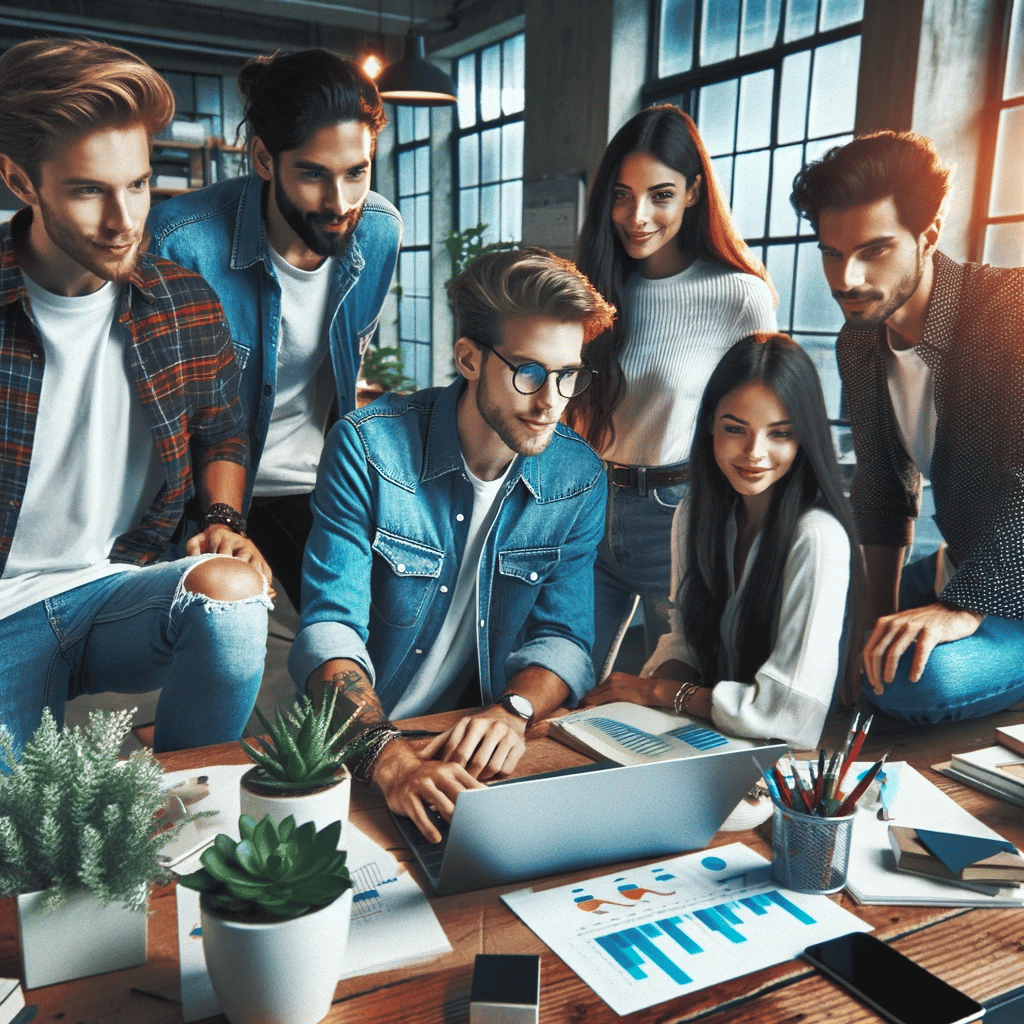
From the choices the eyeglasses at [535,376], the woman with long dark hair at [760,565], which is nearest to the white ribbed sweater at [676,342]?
the woman with long dark hair at [760,565]

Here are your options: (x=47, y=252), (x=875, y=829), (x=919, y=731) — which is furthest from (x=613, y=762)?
(x=47, y=252)

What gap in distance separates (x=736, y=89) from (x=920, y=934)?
4354 mm

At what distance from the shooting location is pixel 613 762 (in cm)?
129

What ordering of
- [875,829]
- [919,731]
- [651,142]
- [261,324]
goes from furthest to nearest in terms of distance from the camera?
1. [261,324]
2. [651,142]
3. [919,731]
4. [875,829]

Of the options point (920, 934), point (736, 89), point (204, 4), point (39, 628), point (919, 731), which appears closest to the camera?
point (920, 934)

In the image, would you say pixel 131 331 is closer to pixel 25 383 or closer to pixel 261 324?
pixel 25 383

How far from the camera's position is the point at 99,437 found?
6.18 feet

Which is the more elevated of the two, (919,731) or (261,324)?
(261,324)

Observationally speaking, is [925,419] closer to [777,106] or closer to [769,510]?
[769,510]

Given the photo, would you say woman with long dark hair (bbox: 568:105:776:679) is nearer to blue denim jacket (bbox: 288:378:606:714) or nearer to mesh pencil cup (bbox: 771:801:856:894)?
blue denim jacket (bbox: 288:378:606:714)

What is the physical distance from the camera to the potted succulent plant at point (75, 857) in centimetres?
83

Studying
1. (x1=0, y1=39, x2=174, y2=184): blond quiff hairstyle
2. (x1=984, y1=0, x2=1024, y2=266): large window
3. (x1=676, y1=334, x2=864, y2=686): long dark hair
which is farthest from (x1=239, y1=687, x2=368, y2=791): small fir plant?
(x1=984, y1=0, x2=1024, y2=266): large window

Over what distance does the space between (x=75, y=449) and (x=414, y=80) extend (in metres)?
3.73

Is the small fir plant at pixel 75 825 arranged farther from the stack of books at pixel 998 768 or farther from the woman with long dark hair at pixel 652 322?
the woman with long dark hair at pixel 652 322
